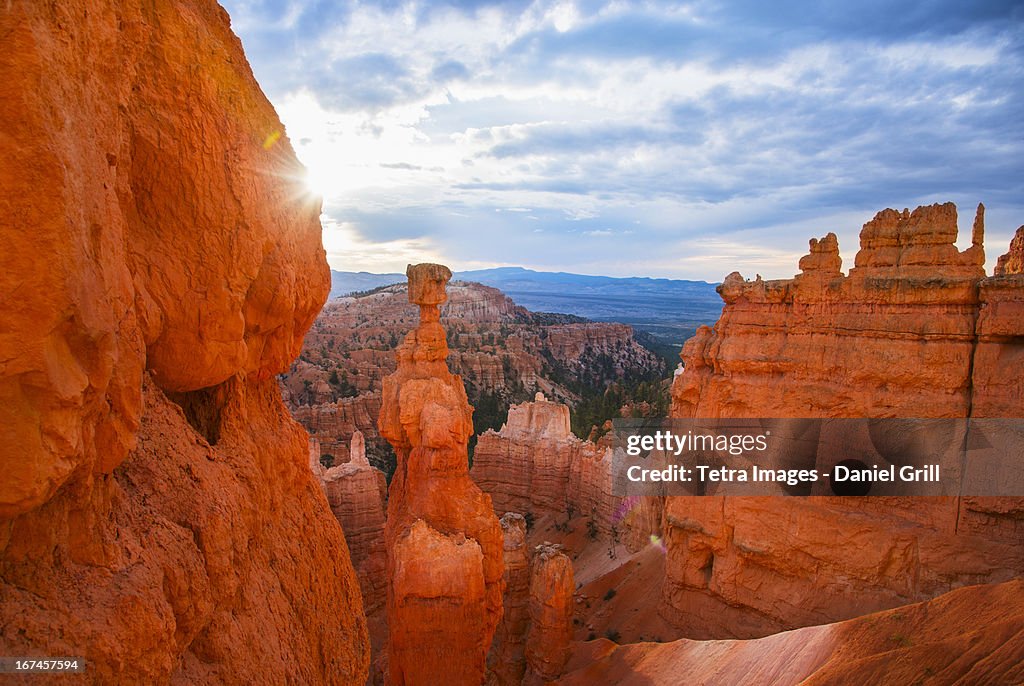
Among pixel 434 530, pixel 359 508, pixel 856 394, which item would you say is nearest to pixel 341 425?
pixel 359 508

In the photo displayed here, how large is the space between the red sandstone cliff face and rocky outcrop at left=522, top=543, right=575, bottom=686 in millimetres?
8837

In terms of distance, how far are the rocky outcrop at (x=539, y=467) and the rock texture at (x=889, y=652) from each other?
12.8 meters

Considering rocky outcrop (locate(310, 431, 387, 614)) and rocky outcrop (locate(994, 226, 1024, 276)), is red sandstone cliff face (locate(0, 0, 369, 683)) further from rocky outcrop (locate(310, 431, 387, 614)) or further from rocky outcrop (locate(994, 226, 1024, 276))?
rocky outcrop (locate(994, 226, 1024, 276))

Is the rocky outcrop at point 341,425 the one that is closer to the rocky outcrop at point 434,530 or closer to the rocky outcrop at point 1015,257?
the rocky outcrop at point 434,530

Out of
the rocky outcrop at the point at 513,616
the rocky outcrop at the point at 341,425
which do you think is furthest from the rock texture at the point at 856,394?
the rocky outcrop at the point at 341,425

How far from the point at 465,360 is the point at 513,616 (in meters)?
29.4

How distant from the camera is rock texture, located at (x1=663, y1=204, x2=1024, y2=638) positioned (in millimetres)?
9211

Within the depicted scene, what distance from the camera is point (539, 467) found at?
81.9ft

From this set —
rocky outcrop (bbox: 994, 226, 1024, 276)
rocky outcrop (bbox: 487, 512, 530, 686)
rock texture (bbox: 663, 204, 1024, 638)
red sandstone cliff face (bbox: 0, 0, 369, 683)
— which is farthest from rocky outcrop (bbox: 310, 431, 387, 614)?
rocky outcrop (bbox: 994, 226, 1024, 276)

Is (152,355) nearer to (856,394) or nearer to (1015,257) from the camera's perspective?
(856,394)

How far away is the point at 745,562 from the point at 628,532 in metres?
8.82

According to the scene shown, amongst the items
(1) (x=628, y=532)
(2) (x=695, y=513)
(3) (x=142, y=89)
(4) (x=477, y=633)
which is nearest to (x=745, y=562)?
(2) (x=695, y=513)

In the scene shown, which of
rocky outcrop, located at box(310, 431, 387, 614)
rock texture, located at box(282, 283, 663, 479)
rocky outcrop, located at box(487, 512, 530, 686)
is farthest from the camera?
rock texture, located at box(282, 283, 663, 479)

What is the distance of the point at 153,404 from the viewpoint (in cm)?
348
